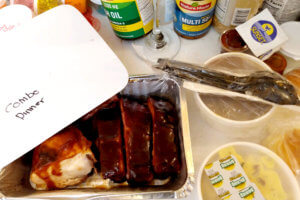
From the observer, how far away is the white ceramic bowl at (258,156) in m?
0.55

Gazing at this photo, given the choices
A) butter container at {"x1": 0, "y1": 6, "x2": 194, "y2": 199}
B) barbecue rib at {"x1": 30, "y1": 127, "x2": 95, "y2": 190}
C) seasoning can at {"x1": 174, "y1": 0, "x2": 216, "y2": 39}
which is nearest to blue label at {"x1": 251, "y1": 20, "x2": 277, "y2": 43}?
seasoning can at {"x1": 174, "y1": 0, "x2": 216, "y2": 39}

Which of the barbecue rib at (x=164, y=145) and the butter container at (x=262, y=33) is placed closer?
the barbecue rib at (x=164, y=145)

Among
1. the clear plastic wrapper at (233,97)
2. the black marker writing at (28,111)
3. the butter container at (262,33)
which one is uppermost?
the butter container at (262,33)

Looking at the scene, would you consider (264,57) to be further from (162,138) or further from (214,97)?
(162,138)

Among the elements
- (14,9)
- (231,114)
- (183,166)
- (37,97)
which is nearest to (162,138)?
(183,166)

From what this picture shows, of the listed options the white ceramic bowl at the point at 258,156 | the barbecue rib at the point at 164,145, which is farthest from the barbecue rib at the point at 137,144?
the white ceramic bowl at the point at 258,156

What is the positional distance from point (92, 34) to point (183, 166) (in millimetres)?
376

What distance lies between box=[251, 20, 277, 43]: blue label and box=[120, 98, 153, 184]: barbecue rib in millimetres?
356

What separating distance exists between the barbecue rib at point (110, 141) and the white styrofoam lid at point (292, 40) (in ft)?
1.60

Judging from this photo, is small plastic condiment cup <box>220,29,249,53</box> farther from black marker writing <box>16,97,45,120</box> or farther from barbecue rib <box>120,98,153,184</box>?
black marker writing <box>16,97,45,120</box>

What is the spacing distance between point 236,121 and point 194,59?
0.29 m

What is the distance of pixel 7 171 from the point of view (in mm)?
604

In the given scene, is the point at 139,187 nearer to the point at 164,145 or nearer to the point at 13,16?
the point at 164,145

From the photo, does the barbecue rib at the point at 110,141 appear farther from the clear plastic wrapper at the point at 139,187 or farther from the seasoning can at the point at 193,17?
the seasoning can at the point at 193,17
